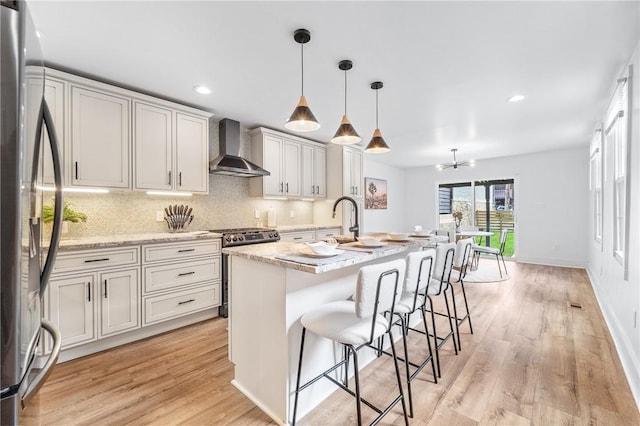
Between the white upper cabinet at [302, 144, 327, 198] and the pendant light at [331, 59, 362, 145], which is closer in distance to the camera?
the pendant light at [331, 59, 362, 145]

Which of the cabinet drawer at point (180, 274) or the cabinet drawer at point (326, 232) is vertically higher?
the cabinet drawer at point (326, 232)

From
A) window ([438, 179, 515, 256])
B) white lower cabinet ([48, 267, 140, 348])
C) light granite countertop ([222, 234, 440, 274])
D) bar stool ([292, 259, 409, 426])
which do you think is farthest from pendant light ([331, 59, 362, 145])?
window ([438, 179, 515, 256])

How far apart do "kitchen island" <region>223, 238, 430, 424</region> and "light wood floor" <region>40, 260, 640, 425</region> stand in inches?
4.7

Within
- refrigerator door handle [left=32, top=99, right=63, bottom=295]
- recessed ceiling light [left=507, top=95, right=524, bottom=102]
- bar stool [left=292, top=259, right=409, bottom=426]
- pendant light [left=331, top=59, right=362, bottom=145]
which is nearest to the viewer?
refrigerator door handle [left=32, top=99, right=63, bottom=295]

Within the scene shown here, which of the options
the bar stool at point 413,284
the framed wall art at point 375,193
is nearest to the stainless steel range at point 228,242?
the bar stool at point 413,284

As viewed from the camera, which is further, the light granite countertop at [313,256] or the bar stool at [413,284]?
the bar stool at [413,284]

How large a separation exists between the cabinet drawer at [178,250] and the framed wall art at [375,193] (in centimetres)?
431

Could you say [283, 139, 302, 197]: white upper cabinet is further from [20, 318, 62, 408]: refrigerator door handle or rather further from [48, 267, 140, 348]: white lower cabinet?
[20, 318, 62, 408]: refrigerator door handle

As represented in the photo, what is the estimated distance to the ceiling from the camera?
5.97 ft

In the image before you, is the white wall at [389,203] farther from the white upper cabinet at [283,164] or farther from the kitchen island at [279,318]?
the kitchen island at [279,318]

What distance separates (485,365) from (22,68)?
297cm

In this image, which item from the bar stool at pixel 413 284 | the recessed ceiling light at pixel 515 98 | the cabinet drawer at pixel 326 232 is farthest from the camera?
the cabinet drawer at pixel 326 232

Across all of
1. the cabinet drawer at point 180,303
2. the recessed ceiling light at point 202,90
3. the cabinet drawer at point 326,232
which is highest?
the recessed ceiling light at point 202,90

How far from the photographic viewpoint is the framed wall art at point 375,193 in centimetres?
688
